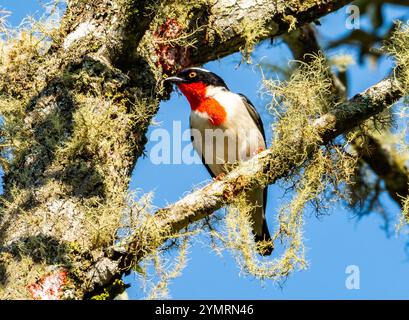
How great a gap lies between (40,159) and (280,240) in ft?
3.88

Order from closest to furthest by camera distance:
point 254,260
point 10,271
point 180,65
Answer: point 10,271, point 254,260, point 180,65

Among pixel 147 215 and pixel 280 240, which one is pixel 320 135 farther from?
pixel 147 215

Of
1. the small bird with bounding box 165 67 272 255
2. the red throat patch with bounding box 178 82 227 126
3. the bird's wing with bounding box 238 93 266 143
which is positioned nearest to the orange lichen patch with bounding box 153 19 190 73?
the small bird with bounding box 165 67 272 255

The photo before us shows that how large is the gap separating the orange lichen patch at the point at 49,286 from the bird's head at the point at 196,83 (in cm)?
190

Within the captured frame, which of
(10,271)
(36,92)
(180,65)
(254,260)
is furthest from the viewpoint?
(180,65)

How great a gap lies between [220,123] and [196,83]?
0.32 metres

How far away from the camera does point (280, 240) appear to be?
3.81 meters

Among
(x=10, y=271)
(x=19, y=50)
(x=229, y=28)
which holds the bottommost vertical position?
(x=10, y=271)

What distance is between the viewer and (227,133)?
5488 mm

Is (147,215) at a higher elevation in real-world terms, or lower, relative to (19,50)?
lower

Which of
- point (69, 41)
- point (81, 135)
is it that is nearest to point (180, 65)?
point (69, 41)

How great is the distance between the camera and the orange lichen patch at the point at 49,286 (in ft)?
10.8

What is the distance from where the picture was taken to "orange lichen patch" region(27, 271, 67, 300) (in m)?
3.30

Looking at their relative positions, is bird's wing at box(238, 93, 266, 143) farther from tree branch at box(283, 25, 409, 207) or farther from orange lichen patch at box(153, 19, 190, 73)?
orange lichen patch at box(153, 19, 190, 73)
